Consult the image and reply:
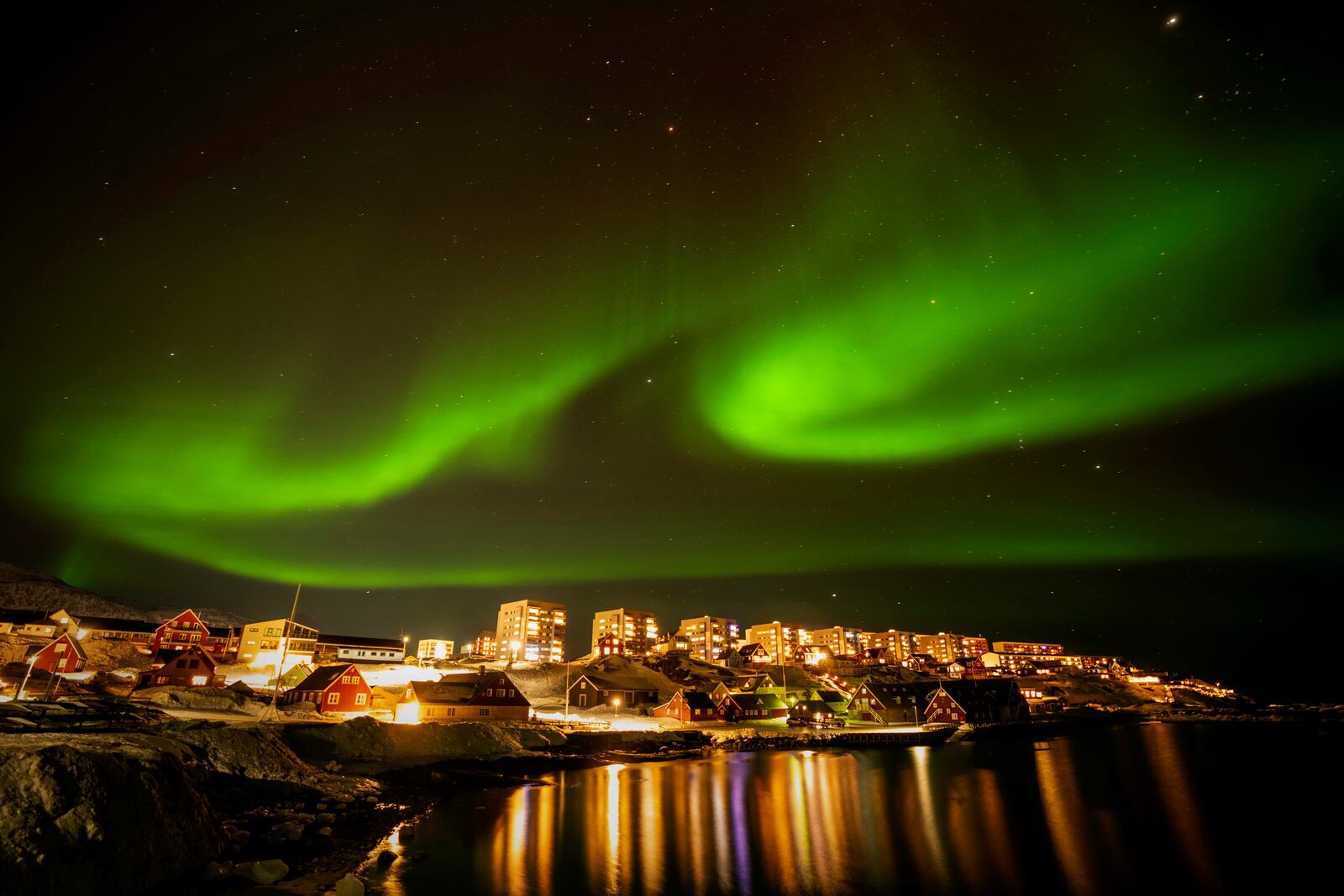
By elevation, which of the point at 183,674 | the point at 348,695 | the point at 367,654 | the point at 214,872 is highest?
the point at 367,654

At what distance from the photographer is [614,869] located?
1163 inches

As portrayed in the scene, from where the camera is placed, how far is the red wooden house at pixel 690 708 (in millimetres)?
93406

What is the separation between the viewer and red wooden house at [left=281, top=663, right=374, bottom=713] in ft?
220

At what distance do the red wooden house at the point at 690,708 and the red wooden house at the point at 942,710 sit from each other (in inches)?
1478

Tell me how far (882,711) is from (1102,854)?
2994 inches

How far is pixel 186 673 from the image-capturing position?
254 ft

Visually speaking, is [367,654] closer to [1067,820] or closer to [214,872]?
[214,872]

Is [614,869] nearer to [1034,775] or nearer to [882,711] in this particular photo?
[1034,775]

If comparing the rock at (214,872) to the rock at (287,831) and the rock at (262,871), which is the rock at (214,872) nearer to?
the rock at (262,871)

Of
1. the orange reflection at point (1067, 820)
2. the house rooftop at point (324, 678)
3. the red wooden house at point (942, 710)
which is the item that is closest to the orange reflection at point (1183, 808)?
the orange reflection at point (1067, 820)

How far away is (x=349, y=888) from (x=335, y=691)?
55.1 meters

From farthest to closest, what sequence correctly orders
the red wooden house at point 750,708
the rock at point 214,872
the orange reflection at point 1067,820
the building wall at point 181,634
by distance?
the red wooden house at point 750,708 < the building wall at point 181,634 < the orange reflection at point 1067,820 < the rock at point 214,872

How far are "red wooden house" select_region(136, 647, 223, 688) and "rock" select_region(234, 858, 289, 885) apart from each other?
222 feet

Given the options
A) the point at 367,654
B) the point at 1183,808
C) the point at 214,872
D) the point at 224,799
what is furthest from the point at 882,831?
the point at 367,654
